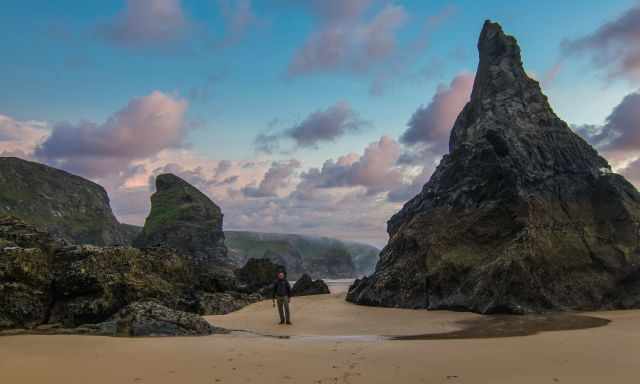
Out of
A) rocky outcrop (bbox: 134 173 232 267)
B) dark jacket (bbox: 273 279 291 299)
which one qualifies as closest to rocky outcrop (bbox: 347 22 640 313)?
dark jacket (bbox: 273 279 291 299)

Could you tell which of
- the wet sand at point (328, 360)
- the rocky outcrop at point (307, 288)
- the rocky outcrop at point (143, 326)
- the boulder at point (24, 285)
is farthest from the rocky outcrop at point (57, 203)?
the wet sand at point (328, 360)

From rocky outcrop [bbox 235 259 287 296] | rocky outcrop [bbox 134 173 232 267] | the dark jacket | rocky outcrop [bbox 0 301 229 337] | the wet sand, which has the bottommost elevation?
the wet sand

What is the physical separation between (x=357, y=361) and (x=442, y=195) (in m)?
19.5

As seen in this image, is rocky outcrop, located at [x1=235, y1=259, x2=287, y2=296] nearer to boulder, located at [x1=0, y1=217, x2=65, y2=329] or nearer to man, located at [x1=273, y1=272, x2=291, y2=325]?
man, located at [x1=273, y1=272, x2=291, y2=325]

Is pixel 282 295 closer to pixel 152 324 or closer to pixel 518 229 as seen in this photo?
pixel 152 324

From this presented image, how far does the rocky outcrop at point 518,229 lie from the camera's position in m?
21.1

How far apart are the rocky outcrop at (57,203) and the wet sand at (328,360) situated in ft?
465

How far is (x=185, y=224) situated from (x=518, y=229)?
335ft

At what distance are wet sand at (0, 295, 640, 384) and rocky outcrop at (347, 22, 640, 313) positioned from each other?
23.3ft

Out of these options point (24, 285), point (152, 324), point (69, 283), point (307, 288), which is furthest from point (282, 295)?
point (307, 288)

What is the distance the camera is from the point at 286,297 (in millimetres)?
19156

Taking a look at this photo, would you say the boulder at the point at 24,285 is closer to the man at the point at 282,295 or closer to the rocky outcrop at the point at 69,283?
the rocky outcrop at the point at 69,283

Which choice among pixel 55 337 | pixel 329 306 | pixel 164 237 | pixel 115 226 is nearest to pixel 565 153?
pixel 329 306

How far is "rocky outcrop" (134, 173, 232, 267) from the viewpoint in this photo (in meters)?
113
